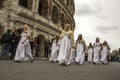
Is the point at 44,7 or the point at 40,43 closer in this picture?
the point at 40,43

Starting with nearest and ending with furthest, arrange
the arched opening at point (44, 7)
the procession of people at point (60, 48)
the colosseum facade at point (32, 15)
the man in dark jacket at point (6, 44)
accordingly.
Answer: the procession of people at point (60, 48)
the man in dark jacket at point (6, 44)
the colosseum facade at point (32, 15)
the arched opening at point (44, 7)

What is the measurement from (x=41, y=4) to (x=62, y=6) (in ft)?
13.9

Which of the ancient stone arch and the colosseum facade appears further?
the ancient stone arch

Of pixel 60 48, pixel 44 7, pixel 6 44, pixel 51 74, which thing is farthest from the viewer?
pixel 44 7

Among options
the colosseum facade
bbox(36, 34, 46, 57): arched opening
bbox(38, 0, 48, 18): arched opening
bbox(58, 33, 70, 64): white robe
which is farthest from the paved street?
bbox(38, 0, 48, 18): arched opening

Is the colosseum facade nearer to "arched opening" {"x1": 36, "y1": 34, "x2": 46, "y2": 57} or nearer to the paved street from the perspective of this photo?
"arched opening" {"x1": 36, "y1": 34, "x2": 46, "y2": 57}

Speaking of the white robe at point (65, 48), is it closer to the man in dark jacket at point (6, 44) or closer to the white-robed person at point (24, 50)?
the white-robed person at point (24, 50)

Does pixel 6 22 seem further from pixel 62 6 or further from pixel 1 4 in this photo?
pixel 62 6

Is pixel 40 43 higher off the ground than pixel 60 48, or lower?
higher

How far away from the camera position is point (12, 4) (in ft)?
69.4

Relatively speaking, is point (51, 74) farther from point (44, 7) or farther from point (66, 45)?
point (44, 7)

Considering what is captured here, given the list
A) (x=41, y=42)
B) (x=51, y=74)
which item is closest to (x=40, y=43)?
(x=41, y=42)

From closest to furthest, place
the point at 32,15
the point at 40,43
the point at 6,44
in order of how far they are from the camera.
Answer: the point at 6,44, the point at 32,15, the point at 40,43

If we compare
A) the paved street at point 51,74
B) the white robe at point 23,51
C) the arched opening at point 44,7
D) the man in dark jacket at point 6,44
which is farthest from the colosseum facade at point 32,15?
the paved street at point 51,74
